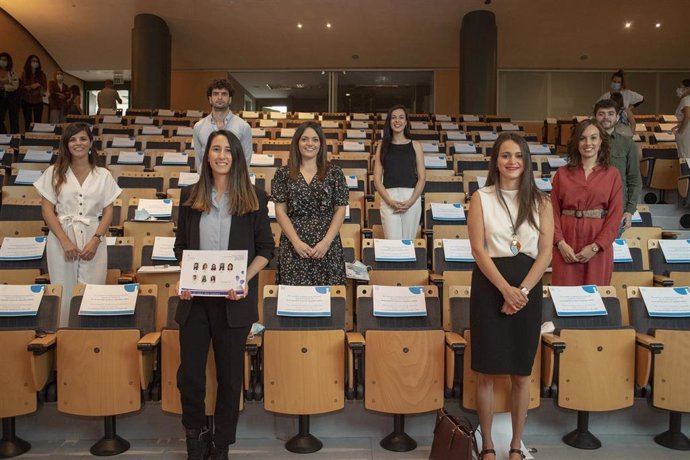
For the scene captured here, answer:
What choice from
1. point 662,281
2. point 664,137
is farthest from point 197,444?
point 664,137

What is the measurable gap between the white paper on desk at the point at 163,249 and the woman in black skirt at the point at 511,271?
→ 200cm

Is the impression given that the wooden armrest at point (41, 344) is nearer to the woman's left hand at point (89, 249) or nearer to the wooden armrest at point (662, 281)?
the woman's left hand at point (89, 249)

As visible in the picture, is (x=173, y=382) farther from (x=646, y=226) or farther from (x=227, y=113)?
(x=646, y=226)

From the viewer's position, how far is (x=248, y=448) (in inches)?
108

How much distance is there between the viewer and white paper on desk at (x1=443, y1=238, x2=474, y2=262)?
371 centimetres

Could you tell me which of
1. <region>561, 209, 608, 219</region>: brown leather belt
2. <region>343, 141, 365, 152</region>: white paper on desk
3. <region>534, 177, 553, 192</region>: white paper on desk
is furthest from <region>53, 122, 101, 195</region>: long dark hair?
<region>343, 141, 365, 152</region>: white paper on desk

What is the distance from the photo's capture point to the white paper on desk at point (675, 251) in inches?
148

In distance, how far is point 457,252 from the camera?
372 cm

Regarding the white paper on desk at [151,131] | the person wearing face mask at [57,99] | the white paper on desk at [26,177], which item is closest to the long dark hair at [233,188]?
the white paper on desk at [26,177]

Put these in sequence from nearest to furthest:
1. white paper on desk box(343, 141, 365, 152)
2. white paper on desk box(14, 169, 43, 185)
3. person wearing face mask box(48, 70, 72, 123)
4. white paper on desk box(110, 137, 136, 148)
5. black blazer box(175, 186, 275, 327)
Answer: black blazer box(175, 186, 275, 327)
white paper on desk box(14, 169, 43, 185)
white paper on desk box(110, 137, 136, 148)
white paper on desk box(343, 141, 365, 152)
person wearing face mask box(48, 70, 72, 123)

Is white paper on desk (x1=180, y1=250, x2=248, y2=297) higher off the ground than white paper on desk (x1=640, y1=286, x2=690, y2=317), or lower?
higher

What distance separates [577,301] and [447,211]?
1.74 m

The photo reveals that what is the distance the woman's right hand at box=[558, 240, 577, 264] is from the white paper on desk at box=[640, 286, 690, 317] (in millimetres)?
379

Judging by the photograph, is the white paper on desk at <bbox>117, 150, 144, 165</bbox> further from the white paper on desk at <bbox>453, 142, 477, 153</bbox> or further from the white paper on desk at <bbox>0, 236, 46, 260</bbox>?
the white paper on desk at <bbox>453, 142, 477, 153</bbox>
